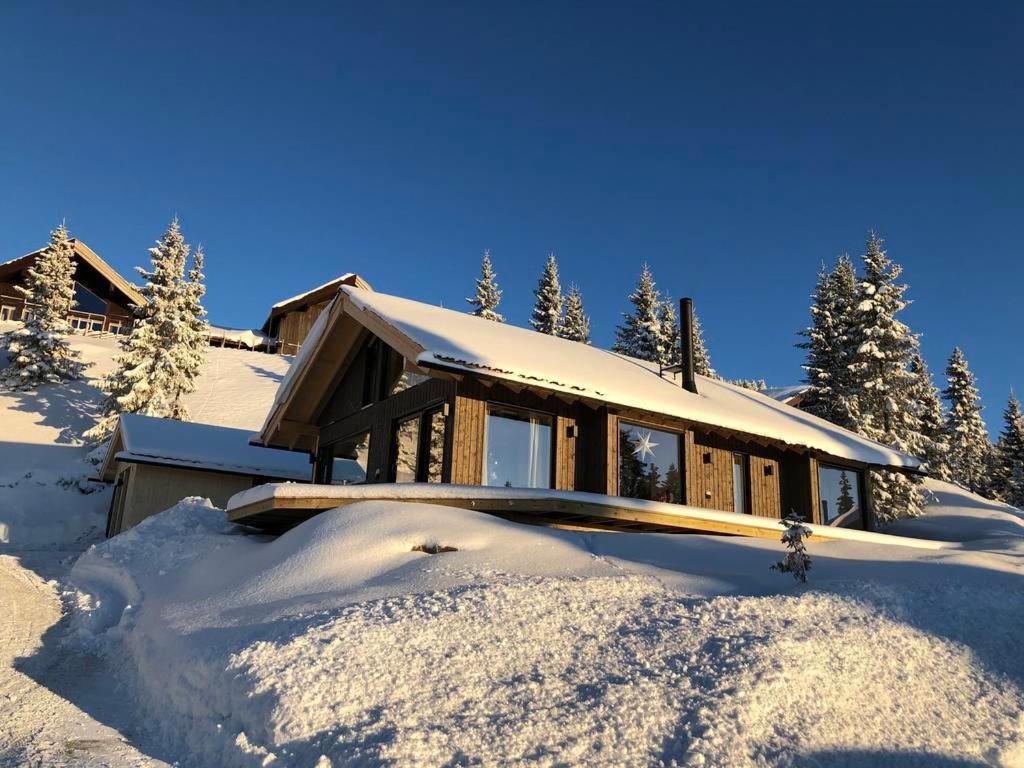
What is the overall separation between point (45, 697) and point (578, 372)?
29.2 ft

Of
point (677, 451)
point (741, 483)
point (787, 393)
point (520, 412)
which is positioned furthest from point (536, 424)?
point (787, 393)

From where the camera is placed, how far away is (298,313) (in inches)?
2036

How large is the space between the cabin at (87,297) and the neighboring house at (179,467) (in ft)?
88.3

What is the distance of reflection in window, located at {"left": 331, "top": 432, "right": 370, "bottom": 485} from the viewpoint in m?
16.5

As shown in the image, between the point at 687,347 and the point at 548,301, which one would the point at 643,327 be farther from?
the point at 687,347

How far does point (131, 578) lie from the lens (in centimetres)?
1000

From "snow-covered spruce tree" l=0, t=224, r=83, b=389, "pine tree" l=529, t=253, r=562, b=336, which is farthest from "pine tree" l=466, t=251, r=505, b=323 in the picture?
"snow-covered spruce tree" l=0, t=224, r=83, b=389

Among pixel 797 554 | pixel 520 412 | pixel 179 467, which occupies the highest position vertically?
pixel 520 412

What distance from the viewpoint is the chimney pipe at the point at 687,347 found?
1639cm

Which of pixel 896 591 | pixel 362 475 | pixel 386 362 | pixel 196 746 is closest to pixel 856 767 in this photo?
pixel 896 591

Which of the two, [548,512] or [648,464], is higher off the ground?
[648,464]

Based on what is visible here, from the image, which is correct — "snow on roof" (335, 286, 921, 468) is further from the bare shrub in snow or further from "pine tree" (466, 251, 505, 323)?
"pine tree" (466, 251, 505, 323)

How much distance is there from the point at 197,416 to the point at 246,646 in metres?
31.9

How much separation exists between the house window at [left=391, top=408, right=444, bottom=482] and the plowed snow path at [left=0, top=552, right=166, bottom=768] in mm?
5823
